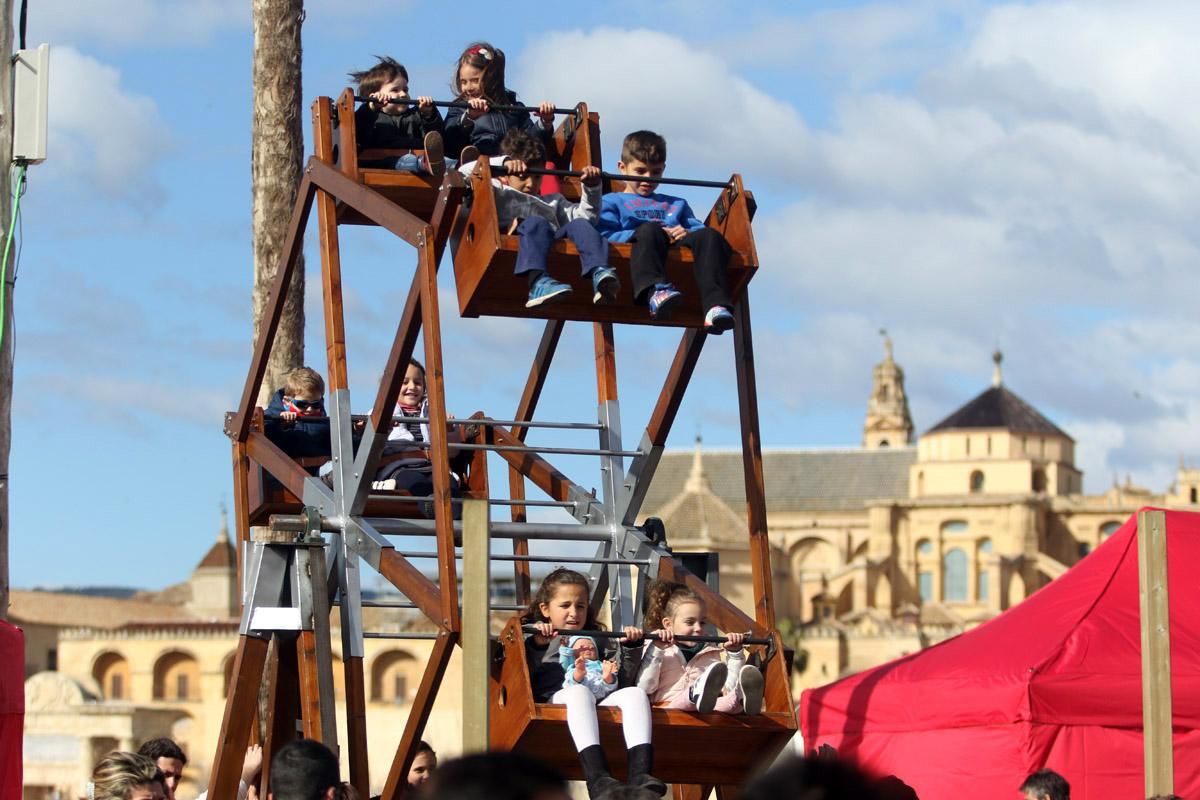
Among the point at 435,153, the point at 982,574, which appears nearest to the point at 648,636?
the point at 435,153

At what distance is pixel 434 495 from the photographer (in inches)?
390

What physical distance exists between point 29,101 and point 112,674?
98118mm

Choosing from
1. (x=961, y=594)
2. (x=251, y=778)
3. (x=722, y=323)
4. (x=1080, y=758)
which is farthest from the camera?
(x=961, y=594)

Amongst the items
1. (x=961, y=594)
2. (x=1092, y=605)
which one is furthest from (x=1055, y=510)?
(x=1092, y=605)

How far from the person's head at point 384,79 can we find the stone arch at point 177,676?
9327 cm

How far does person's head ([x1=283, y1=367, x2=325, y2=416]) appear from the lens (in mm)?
11648

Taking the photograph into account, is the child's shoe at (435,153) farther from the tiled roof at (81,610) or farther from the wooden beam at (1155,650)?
the tiled roof at (81,610)

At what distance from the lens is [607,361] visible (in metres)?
11.7

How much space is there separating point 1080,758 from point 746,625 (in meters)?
3.20

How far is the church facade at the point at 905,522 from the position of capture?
4432 inches

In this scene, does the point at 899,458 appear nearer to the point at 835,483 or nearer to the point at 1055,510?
the point at 835,483

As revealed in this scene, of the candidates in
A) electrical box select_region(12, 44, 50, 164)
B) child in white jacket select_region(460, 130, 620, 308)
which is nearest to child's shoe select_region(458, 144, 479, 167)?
child in white jacket select_region(460, 130, 620, 308)

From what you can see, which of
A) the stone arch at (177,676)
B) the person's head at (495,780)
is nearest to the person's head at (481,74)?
the person's head at (495,780)

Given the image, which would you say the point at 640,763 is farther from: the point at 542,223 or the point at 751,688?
the point at 542,223
